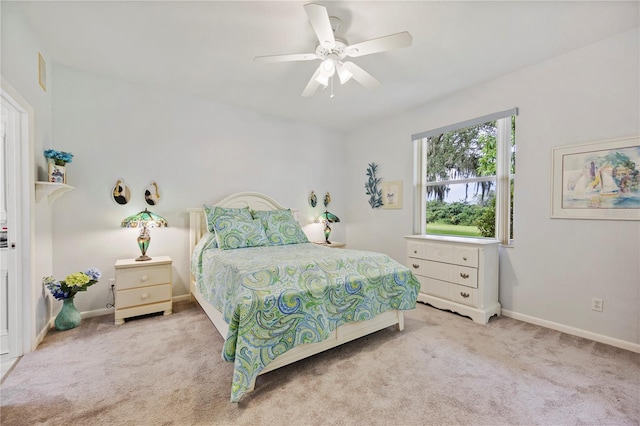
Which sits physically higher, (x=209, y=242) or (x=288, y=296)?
(x=209, y=242)

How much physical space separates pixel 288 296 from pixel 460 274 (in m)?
2.08

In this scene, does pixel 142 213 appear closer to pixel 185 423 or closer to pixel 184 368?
pixel 184 368

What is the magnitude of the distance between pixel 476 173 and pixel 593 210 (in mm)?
1168

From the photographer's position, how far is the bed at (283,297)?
1.67 meters

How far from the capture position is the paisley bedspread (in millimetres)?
1664

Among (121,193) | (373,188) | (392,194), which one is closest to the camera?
(121,193)

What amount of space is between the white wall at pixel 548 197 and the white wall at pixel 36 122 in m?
4.10

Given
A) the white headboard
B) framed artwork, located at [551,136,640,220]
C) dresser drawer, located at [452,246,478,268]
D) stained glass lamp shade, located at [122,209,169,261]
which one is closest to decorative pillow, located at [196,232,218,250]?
the white headboard

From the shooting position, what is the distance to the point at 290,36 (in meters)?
2.25

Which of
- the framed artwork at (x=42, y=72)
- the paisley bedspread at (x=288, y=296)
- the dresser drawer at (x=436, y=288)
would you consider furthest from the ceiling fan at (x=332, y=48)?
the dresser drawer at (x=436, y=288)

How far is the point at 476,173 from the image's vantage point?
3373mm

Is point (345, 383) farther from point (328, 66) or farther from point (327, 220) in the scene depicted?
point (327, 220)

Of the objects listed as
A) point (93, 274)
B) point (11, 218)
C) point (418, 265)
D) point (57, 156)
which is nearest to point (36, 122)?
point (57, 156)

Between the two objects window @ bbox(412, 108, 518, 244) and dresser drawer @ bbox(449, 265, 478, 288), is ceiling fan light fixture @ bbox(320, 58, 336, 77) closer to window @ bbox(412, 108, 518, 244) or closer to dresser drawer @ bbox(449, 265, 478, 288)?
window @ bbox(412, 108, 518, 244)
